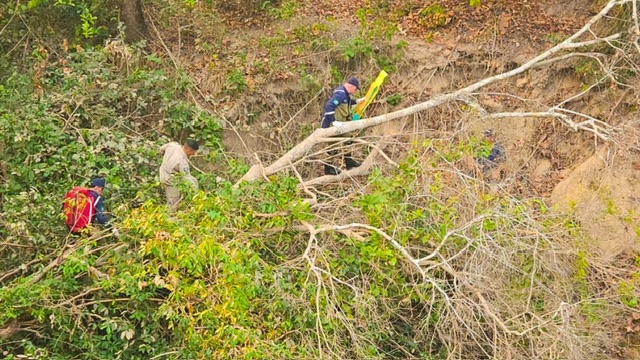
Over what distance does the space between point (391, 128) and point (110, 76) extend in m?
3.95

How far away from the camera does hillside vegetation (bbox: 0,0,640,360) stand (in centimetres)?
673

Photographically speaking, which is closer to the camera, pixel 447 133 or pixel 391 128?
pixel 447 133

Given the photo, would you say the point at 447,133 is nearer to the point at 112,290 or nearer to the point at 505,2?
the point at 505,2

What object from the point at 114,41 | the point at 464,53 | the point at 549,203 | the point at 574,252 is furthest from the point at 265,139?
the point at 574,252

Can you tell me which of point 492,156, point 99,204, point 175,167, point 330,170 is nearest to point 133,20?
point 175,167

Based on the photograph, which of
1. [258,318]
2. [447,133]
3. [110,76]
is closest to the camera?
[258,318]

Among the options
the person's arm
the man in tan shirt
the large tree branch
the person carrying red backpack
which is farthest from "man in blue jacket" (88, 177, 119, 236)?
the large tree branch

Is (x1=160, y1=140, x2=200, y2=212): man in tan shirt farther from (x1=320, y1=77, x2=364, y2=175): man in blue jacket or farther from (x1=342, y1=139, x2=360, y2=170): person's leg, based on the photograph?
(x1=342, y1=139, x2=360, y2=170): person's leg

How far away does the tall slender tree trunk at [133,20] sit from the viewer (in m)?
10.2

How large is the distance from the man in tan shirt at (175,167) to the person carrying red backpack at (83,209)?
81 cm

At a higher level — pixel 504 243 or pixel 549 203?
pixel 504 243

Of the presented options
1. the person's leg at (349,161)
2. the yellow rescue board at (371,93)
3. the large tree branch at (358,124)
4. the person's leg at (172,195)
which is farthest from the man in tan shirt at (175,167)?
the yellow rescue board at (371,93)

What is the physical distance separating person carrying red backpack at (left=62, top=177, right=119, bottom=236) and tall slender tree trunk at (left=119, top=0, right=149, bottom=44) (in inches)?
146

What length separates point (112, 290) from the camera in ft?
22.4
